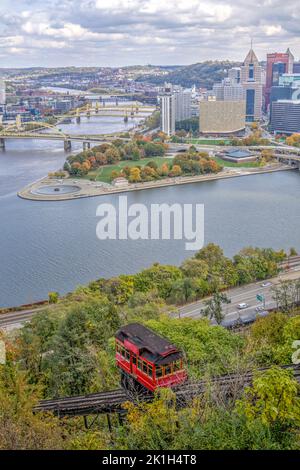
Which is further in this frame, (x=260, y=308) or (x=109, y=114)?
(x=109, y=114)

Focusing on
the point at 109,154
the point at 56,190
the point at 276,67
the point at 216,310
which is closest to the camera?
the point at 216,310

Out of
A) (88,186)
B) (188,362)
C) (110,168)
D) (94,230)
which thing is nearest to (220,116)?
(110,168)

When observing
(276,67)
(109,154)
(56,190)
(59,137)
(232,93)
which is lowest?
(56,190)

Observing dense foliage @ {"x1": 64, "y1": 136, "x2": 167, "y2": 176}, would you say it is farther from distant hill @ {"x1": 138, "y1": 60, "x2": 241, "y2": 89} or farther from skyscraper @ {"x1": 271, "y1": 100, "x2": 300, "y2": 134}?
distant hill @ {"x1": 138, "y1": 60, "x2": 241, "y2": 89}

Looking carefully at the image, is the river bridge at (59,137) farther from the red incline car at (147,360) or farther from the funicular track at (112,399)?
the funicular track at (112,399)

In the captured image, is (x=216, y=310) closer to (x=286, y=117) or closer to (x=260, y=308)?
(x=260, y=308)

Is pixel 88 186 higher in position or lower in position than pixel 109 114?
lower
